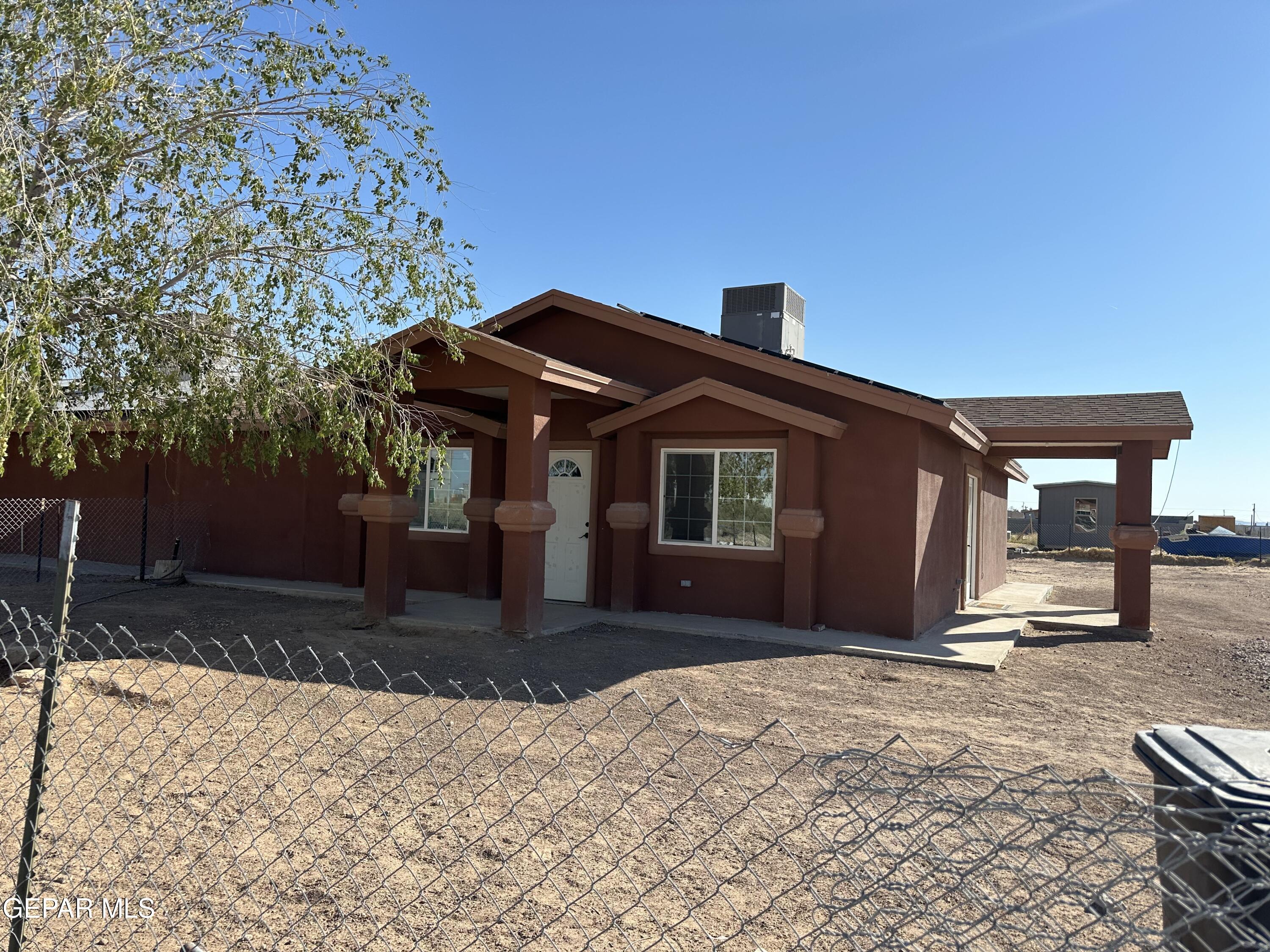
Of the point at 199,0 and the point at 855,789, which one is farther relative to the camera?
the point at 199,0

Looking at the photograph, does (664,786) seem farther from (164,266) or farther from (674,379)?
(674,379)

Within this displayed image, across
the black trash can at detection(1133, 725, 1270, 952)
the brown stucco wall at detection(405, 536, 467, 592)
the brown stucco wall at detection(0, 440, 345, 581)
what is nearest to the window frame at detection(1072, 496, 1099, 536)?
the brown stucco wall at detection(405, 536, 467, 592)

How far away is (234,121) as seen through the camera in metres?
6.53

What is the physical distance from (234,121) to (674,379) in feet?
21.6

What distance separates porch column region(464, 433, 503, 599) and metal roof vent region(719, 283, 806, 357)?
14.8ft

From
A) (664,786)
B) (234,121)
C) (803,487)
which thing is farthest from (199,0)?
(803,487)

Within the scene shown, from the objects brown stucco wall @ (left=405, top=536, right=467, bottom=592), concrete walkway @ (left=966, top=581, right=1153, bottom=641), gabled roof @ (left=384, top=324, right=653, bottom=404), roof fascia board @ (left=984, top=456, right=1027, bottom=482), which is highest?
gabled roof @ (left=384, top=324, right=653, bottom=404)

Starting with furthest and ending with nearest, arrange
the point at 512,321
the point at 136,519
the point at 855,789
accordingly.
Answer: the point at 136,519
the point at 512,321
the point at 855,789

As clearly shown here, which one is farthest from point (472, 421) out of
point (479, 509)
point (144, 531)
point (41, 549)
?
point (41, 549)

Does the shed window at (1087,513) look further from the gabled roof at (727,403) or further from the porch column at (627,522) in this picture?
the porch column at (627,522)

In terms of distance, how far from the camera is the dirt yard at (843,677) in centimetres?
651

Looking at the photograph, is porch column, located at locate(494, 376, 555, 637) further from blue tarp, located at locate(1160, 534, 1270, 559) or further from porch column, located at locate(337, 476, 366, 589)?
blue tarp, located at locate(1160, 534, 1270, 559)

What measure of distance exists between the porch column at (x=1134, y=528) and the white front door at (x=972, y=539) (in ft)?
7.85

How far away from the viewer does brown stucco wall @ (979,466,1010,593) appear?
16.4 metres
